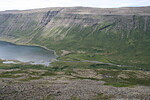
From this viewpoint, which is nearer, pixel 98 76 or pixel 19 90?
pixel 19 90

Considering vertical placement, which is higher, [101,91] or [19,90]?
[19,90]

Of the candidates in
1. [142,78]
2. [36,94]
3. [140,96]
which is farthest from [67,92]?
[142,78]

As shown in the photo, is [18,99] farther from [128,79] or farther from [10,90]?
[128,79]

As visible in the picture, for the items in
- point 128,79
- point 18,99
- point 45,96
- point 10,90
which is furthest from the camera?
point 128,79

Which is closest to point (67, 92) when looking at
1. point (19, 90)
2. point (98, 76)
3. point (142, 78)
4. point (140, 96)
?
point (19, 90)

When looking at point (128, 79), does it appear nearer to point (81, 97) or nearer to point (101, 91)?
point (101, 91)

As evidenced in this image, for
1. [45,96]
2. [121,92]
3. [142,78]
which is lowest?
[142,78]

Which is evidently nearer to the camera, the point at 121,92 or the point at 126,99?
the point at 126,99

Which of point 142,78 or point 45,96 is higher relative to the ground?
point 45,96

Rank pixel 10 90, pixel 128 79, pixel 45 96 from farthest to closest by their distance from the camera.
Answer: pixel 128 79
pixel 10 90
pixel 45 96
